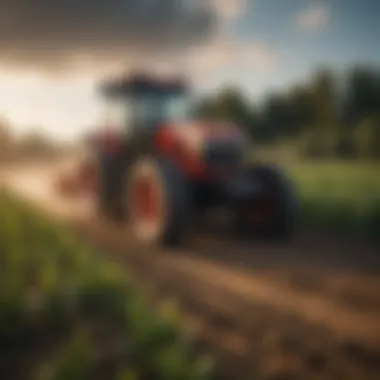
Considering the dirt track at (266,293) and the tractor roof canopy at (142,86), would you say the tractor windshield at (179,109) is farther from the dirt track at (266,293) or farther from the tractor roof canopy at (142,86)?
the dirt track at (266,293)

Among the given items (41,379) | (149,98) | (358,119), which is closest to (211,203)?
(149,98)

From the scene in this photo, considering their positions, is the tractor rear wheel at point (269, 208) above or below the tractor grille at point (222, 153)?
below

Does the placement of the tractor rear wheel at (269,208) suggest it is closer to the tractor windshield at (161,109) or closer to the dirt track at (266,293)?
the dirt track at (266,293)

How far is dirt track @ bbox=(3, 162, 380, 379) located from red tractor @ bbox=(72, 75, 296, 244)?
50 millimetres

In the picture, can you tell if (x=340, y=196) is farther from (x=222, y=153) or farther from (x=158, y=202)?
(x=158, y=202)

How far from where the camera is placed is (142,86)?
1.37 meters

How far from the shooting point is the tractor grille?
139 centimetres

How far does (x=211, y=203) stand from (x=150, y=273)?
0.67ft

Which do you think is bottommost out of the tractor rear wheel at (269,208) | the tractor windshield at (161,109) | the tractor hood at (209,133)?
the tractor rear wheel at (269,208)

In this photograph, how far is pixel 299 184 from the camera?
1.42 m

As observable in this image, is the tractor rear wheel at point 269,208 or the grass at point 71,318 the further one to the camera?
the tractor rear wheel at point 269,208

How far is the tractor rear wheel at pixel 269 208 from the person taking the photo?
1.41m

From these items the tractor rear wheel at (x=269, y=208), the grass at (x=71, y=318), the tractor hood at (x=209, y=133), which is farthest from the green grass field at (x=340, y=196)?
the grass at (x=71, y=318)

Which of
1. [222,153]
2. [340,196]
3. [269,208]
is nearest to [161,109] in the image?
[222,153]
